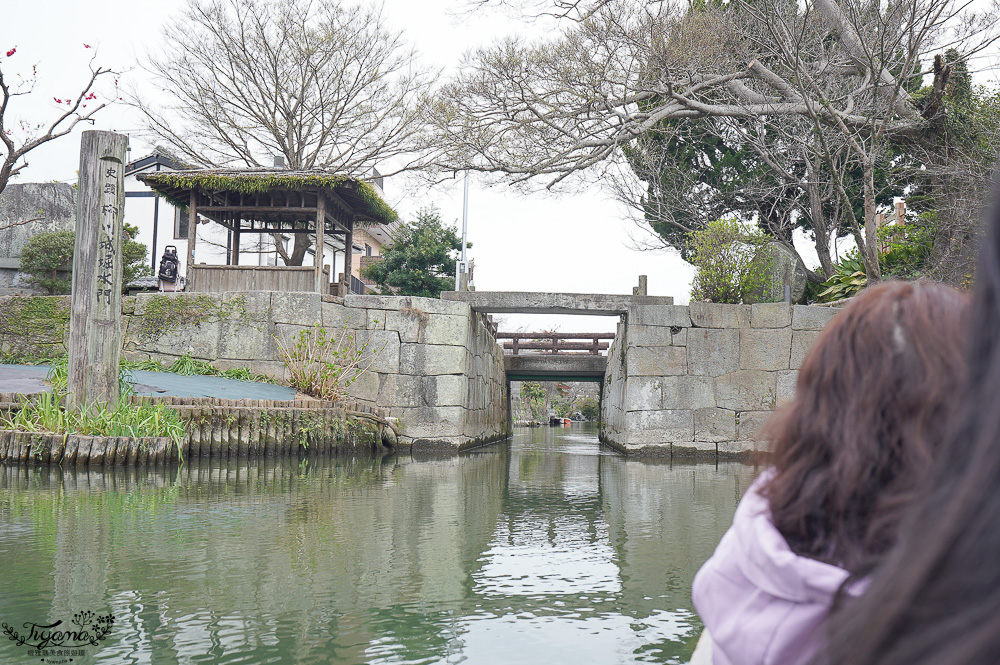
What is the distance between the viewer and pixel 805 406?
97 cm

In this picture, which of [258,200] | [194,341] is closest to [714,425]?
[194,341]

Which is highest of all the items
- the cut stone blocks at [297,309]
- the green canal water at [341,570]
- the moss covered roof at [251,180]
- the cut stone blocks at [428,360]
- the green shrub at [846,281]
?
the moss covered roof at [251,180]

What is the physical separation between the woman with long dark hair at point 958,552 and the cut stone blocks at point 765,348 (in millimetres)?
11229

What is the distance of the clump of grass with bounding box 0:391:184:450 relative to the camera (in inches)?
242

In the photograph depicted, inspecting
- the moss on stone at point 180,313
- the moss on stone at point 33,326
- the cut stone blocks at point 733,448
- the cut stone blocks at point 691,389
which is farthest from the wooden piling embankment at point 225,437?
the moss on stone at point 33,326

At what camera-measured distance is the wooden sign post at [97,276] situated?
20.9ft

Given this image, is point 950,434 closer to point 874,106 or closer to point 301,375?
point 301,375

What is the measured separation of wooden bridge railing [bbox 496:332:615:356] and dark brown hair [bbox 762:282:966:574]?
1629 cm

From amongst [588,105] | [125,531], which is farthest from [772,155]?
[125,531]

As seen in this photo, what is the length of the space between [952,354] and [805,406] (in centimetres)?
17

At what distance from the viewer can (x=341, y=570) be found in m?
3.21

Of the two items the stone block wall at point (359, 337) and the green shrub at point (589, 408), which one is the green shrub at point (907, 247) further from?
the green shrub at point (589, 408)

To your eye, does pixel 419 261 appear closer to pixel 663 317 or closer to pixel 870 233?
pixel 663 317

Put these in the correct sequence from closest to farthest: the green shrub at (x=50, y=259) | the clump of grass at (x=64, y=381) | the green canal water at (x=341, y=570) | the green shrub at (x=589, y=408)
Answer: the green canal water at (x=341, y=570), the clump of grass at (x=64, y=381), the green shrub at (x=50, y=259), the green shrub at (x=589, y=408)
